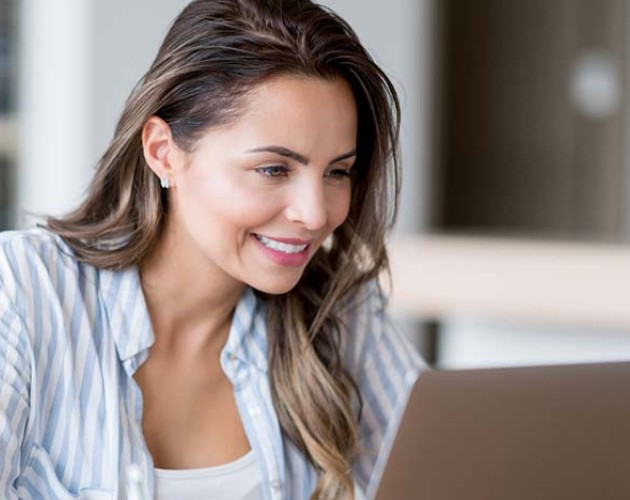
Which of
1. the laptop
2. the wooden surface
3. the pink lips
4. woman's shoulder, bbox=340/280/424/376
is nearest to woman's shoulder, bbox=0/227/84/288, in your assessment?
the pink lips

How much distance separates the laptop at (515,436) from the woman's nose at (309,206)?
495 mm

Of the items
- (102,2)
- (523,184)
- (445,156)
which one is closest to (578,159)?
(523,184)

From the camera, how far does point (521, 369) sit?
1.22 metres

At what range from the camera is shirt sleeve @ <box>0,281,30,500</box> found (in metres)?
1.52

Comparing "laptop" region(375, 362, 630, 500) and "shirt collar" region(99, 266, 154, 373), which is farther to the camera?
"shirt collar" region(99, 266, 154, 373)

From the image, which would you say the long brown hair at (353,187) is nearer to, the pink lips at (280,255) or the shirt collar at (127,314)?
the shirt collar at (127,314)

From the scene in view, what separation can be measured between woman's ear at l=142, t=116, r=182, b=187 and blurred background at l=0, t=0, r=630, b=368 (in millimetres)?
1178

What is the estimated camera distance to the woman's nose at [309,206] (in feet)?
5.37

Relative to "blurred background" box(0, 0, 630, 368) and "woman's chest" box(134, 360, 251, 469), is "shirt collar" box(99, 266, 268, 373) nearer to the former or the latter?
"woman's chest" box(134, 360, 251, 469)

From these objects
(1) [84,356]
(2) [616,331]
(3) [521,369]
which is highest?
(3) [521,369]

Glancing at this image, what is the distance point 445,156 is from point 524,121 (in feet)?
1.37

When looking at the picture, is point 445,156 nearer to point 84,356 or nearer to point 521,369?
point 84,356

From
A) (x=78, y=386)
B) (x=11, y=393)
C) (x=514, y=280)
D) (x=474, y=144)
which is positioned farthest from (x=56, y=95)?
(x=11, y=393)

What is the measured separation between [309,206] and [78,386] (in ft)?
1.29
